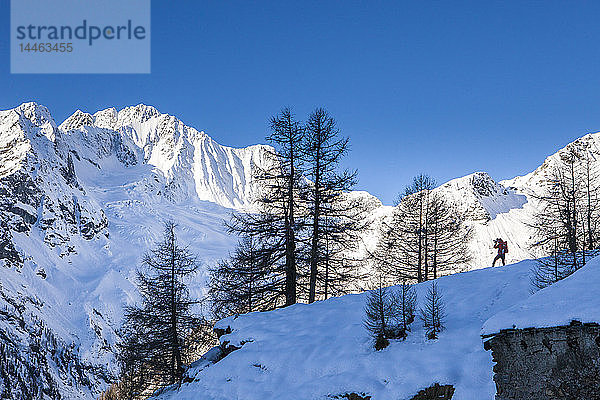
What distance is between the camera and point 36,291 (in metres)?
130

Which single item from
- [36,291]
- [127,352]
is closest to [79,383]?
[36,291]

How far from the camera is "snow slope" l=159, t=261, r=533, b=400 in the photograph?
788 centimetres

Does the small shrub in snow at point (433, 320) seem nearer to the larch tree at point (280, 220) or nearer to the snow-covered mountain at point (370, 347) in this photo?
the snow-covered mountain at point (370, 347)

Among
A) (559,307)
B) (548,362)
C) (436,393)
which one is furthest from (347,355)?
(559,307)

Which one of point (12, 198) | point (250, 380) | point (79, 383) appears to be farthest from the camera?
point (12, 198)

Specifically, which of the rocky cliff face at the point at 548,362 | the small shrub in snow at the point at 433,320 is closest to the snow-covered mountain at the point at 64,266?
the small shrub in snow at the point at 433,320

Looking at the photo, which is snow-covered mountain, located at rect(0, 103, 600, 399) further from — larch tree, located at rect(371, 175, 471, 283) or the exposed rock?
the exposed rock

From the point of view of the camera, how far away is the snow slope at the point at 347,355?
25.8 feet

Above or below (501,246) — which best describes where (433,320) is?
below

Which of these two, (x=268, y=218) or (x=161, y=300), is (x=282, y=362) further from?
(x=161, y=300)

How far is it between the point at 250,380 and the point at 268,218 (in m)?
6.85

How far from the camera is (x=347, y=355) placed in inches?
375

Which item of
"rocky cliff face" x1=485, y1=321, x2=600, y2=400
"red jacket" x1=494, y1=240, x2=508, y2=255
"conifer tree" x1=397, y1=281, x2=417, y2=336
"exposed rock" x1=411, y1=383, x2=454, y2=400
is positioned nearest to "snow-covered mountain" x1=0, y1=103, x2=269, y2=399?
"red jacket" x1=494, y1=240, x2=508, y2=255

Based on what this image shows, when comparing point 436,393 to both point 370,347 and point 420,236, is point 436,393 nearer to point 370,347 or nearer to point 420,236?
point 370,347
